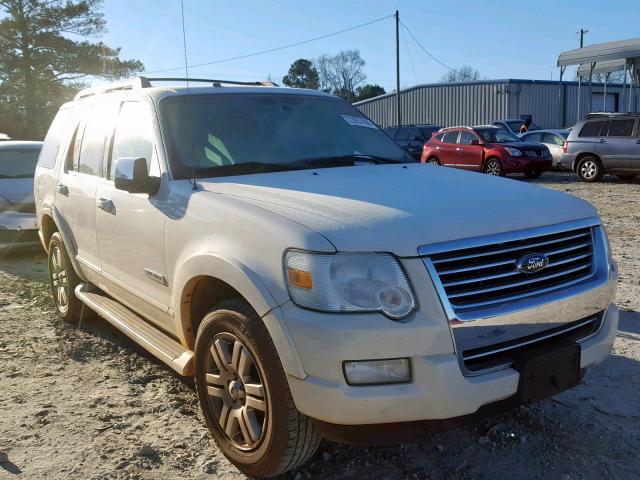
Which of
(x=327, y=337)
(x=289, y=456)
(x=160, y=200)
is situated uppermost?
(x=160, y=200)

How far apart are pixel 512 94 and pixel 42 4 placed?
26.4 m

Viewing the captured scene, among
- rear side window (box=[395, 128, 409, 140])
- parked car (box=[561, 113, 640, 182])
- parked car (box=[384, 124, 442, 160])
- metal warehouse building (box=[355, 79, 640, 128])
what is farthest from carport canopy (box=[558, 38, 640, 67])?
metal warehouse building (box=[355, 79, 640, 128])

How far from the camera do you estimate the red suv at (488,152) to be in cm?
1753

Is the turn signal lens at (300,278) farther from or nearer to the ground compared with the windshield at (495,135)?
nearer to the ground

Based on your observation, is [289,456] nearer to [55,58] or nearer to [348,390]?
[348,390]

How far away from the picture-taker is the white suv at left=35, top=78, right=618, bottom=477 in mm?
2383

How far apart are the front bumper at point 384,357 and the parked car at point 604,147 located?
15.2m

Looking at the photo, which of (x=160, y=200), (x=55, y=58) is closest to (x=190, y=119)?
(x=160, y=200)

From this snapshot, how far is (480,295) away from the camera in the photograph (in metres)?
2.53

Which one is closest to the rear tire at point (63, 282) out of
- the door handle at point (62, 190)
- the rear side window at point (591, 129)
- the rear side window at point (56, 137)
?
the door handle at point (62, 190)

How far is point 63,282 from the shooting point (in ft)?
17.5

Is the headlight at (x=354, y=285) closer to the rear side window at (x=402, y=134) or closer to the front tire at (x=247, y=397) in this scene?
the front tire at (x=247, y=397)

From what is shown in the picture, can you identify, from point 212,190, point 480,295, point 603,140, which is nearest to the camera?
point 480,295

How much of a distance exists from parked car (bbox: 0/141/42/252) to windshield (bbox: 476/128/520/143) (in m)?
13.2
